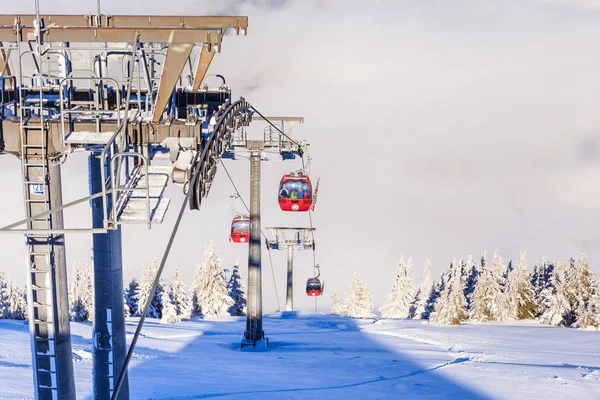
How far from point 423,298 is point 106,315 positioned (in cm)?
5990

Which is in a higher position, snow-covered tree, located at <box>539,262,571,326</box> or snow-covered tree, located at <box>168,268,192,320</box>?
snow-covered tree, located at <box>539,262,571,326</box>

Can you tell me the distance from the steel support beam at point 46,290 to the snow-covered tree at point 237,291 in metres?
46.2

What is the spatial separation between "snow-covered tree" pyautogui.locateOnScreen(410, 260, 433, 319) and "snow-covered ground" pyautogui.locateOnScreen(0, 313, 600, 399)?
3404cm

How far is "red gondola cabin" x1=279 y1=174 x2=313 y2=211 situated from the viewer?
21.0 metres

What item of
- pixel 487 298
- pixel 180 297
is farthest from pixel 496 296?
pixel 180 297

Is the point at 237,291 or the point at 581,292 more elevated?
the point at 581,292

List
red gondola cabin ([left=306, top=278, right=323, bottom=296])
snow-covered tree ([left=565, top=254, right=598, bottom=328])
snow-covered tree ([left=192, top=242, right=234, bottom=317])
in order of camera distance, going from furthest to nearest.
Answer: snow-covered tree ([left=192, top=242, right=234, bottom=317]) < red gondola cabin ([left=306, top=278, right=323, bottom=296]) < snow-covered tree ([left=565, top=254, right=598, bottom=328])

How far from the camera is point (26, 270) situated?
6.39m

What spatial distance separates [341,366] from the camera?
1673 centimetres

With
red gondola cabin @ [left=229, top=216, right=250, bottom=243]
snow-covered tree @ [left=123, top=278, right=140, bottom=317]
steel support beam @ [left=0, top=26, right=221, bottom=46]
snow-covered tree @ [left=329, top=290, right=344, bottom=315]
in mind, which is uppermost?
steel support beam @ [left=0, top=26, right=221, bottom=46]

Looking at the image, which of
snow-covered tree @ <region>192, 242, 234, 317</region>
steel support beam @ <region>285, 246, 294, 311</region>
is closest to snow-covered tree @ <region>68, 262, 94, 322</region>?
snow-covered tree @ <region>192, 242, 234, 317</region>

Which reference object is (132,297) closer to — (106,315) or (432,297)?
(432,297)

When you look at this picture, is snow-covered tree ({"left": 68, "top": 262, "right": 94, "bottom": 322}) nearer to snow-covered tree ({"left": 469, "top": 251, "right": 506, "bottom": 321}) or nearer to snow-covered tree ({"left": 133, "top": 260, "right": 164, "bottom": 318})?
snow-covered tree ({"left": 133, "top": 260, "right": 164, "bottom": 318})

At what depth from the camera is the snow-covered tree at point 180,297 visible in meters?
51.1
